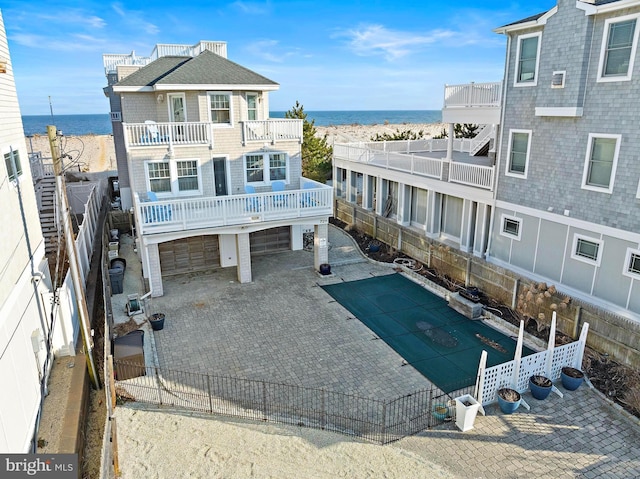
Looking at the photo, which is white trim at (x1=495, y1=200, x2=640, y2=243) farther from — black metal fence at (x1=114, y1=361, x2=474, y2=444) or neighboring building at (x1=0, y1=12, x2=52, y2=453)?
neighboring building at (x1=0, y1=12, x2=52, y2=453)

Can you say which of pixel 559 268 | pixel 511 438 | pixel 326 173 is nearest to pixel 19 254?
pixel 511 438

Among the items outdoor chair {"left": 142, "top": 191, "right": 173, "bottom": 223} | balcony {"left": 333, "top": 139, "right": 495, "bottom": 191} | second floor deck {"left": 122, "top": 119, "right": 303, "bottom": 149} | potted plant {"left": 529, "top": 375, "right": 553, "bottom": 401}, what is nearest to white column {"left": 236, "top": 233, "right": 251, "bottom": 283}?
outdoor chair {"left": 142, "top": 191, "right": 173, "bottom": 223}

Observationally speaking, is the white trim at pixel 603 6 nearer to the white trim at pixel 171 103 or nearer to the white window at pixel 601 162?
the white window at pixel 601 162

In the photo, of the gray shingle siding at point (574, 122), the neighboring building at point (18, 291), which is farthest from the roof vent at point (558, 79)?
the neighboring building at point (18, 291)

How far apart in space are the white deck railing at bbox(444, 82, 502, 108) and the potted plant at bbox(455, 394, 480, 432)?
11.7m

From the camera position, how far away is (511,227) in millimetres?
16984

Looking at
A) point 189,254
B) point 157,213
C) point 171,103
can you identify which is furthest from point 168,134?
point 189,254

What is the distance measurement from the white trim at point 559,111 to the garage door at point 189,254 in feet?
45.0

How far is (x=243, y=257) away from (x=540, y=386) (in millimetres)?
11758

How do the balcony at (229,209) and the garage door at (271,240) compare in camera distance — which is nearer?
the balcony at (229,209)

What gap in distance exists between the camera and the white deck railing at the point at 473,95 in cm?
1728

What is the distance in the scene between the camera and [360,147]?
27.1 meters

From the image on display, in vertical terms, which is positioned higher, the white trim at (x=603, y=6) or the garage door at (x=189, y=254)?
the white trim at (x=603, y=6)

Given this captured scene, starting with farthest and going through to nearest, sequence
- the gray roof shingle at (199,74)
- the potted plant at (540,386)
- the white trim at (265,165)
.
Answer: the white trim at (265,165) < the gray roof shingle at (199,74) < the potted plant at (540,386)
